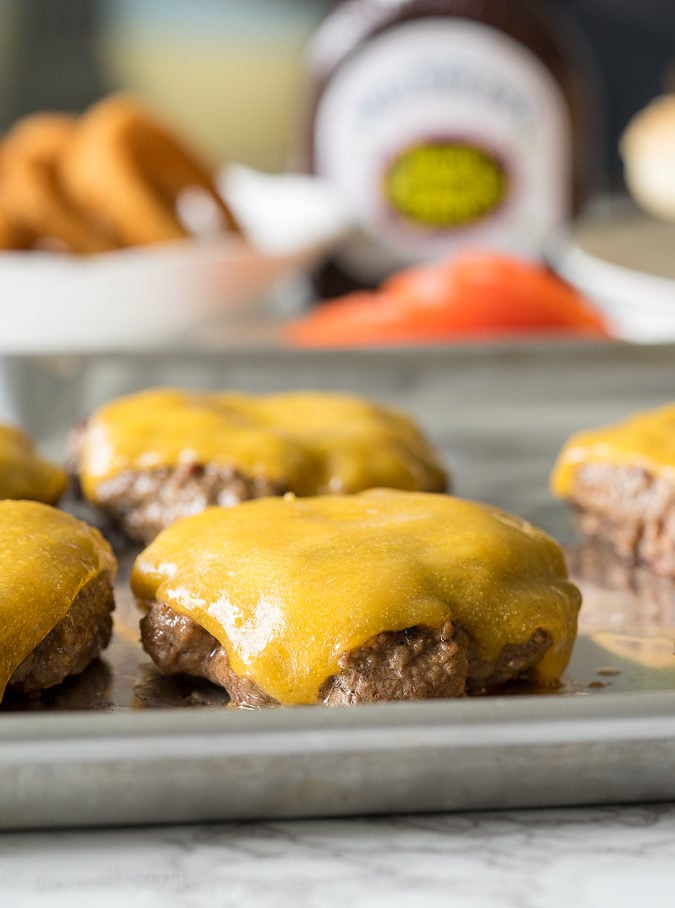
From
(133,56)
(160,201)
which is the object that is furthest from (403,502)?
(133,56)

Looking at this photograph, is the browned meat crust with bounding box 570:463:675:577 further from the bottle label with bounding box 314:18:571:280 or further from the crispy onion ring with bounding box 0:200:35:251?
the bottle label with bounding box 314:18:571:280

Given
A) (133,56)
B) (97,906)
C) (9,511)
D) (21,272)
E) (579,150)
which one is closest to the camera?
(97,906)

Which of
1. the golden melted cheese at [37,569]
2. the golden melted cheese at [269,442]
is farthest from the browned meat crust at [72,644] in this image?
the golden melted cheese at [269,442]

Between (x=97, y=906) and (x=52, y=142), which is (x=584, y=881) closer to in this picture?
(x=97, y=906)

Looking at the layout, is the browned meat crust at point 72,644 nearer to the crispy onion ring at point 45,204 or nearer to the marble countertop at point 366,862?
the marble countertop at point 366,862

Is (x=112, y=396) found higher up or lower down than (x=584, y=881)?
lower down

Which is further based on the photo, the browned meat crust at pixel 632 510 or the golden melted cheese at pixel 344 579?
the browned meat crust at pixel 632 510
